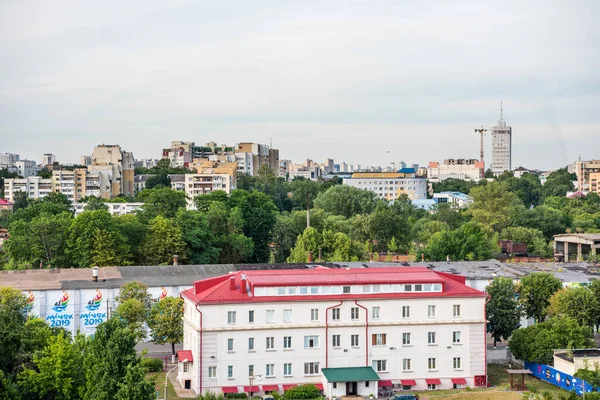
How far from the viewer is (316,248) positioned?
240 feet

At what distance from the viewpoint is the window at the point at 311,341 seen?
4112cm

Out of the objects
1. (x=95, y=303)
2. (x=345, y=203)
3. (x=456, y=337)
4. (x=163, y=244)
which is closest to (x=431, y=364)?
(x=456, y=337)

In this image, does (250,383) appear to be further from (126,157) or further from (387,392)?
(126,157)

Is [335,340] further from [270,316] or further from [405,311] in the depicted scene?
[405,311]

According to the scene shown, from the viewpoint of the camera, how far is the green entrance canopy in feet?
130

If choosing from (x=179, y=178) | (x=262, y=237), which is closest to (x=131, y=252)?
(x=262, y=237)

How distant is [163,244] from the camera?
7000cm

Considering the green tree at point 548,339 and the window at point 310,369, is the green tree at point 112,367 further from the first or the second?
the green tree at point 548,339

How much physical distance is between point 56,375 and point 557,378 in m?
22.4

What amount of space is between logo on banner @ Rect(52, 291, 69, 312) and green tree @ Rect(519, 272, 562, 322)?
2486 cm

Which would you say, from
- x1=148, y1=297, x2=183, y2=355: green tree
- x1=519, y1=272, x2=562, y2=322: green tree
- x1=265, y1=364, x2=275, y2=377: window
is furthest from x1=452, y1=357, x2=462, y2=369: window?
x1=148, y1=297, x2=183, y2=355: green tree

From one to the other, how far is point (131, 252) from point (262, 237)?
21.1 metres

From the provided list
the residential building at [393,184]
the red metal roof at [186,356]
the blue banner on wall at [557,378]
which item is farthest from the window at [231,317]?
the residential building at [393,184]

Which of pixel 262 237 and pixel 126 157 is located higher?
pixel 126 157
